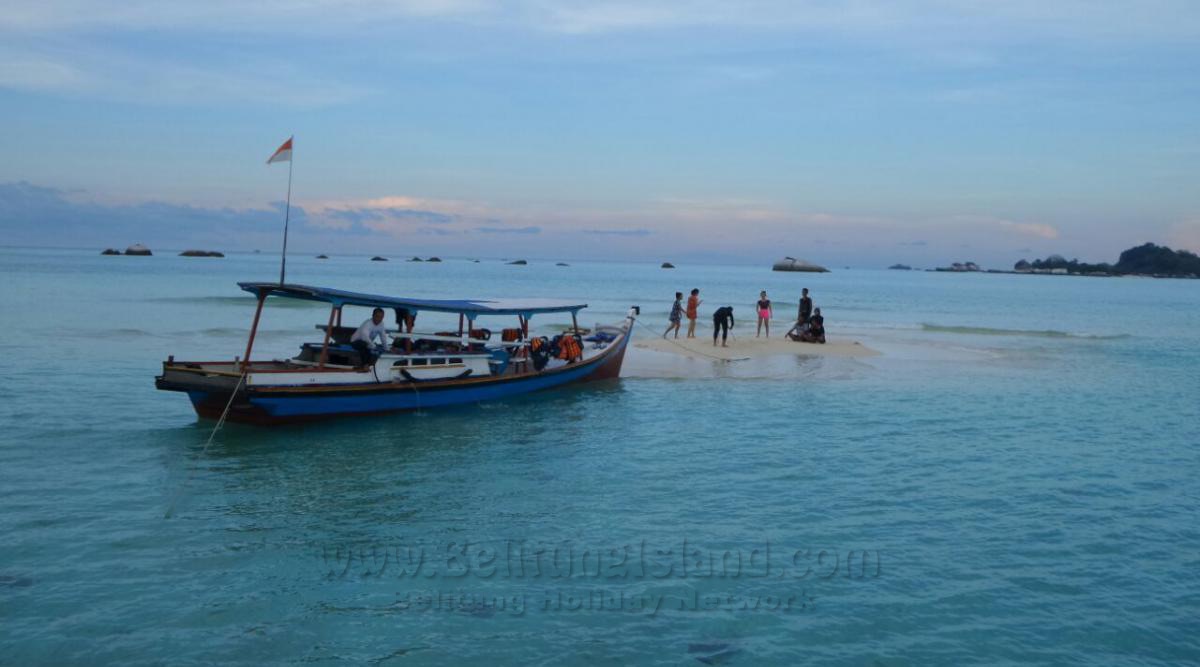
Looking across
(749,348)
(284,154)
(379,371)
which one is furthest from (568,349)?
(749,348)

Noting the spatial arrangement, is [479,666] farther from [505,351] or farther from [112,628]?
[505,351]

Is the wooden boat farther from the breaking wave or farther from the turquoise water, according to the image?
the breaking wave

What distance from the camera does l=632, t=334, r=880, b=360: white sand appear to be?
92.2 ft

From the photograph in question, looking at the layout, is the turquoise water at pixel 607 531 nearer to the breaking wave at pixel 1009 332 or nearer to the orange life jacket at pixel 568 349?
the orange life jacket at pixel 568 349

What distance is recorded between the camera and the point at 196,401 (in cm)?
1495

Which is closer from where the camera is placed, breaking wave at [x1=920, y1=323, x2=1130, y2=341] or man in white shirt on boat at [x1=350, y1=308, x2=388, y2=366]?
man in white shirt on boat at [x1=350, y1=308, x2=388, y2=366]

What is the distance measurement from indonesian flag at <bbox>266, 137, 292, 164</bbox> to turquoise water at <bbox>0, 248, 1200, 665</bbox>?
15.5 ft

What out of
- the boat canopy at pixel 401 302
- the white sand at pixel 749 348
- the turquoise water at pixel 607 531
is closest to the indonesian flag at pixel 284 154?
the boat canopy at pixel 401 302

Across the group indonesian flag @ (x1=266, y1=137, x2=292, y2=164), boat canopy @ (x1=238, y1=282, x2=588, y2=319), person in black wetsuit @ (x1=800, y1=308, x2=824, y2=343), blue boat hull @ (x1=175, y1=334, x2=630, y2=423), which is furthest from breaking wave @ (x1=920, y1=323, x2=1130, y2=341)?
indonesian flag @ (x1=266, y1=137, x2=292, y2=164)

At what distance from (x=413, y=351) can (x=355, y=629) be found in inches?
418

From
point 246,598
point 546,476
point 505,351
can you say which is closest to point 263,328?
point 505,351

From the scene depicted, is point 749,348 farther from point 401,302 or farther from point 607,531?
point 607,531

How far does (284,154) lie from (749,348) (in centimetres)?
1827

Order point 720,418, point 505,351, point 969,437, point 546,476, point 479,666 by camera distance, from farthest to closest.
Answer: point 505,351, point 720,418, point 969,437, point 546,476, point 479,666
